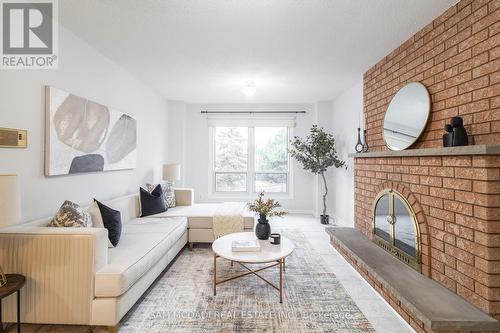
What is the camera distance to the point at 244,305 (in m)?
2.29

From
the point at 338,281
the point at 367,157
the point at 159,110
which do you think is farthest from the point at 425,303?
the point at 159,110

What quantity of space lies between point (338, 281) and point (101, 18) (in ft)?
11.4

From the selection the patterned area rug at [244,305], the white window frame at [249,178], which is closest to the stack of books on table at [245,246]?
the patterned area rug at [244,305]

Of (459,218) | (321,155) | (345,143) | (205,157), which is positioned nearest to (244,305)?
(459,218)

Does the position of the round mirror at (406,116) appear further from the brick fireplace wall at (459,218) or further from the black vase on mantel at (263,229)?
the black vase on mantel at (263,229)

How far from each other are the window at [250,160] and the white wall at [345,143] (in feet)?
3.86

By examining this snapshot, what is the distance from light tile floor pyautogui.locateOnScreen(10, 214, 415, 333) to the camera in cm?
196

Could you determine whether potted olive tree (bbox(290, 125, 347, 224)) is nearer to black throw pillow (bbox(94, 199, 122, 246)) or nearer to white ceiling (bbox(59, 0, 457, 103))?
white ceiling (bbox(59, 0, 457, 103))

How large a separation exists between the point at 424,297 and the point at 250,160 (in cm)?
463

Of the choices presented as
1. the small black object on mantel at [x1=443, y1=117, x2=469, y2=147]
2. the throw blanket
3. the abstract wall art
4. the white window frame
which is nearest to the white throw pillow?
the abstract wall art

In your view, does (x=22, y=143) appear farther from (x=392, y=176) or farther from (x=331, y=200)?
(x=331, y=200)

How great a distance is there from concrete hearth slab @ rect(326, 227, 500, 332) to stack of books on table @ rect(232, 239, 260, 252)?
3.32 ft

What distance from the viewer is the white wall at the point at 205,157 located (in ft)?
19.7

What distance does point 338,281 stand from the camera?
275 centimetres
